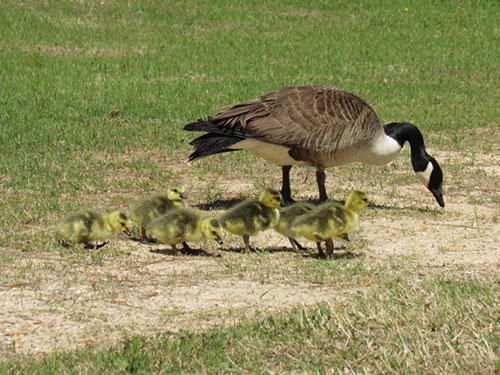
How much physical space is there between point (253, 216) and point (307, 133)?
2.36 m

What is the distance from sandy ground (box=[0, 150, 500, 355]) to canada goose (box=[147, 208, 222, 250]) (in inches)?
7.7

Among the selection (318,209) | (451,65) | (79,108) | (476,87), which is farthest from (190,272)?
(451,65)

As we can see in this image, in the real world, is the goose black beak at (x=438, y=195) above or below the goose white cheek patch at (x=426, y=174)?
below

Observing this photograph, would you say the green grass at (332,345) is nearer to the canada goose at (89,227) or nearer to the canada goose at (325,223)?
the canada goose at (325,223)

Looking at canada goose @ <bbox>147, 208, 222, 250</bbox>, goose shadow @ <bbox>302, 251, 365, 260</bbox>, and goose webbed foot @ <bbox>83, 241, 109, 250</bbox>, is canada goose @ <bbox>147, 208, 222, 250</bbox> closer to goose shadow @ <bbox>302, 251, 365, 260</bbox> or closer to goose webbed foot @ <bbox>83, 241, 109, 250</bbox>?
goose webbed foot @ <bbox>83, 241, 109, 250</bbox>

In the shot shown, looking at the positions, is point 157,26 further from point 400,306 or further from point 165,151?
point 400,306

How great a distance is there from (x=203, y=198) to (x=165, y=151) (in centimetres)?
231

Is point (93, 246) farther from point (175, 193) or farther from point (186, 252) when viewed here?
point (175, 193)

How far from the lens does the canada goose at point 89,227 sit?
24.8ft

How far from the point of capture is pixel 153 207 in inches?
317

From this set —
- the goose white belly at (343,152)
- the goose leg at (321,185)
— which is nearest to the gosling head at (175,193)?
the goose white belly at (343,152)

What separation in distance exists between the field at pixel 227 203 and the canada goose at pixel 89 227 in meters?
0.15

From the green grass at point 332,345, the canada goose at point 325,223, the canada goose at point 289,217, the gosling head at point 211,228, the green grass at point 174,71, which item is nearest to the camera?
the green grass at point 332,345

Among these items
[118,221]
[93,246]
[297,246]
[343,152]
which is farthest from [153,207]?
[343,152]
